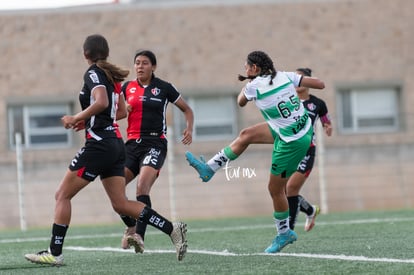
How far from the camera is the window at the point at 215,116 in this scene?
85.5 ft

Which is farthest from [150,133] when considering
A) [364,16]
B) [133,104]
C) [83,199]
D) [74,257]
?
[364,16]

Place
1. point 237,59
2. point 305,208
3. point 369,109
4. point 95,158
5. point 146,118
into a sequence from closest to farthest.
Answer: point 95,158
point 146,118
point 305,208
point 237,59
point 369,109

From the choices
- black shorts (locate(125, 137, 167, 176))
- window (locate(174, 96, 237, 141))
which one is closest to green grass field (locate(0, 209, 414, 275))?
black shorts (locate(125, 137, 167, 176))

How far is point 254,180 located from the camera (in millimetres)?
25297

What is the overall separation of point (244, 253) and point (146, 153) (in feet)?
6.10

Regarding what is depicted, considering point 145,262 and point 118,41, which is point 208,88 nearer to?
point 118,41

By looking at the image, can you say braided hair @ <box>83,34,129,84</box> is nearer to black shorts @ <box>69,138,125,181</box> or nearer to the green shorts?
black shorts @ <box>69,138,125,181</box>

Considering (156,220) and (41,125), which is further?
(41,125)

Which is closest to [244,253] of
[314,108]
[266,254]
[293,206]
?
[266,254]

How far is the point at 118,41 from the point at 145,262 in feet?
55.8

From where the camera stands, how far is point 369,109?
26438 mm

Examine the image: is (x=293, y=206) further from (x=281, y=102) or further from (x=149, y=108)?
(x=281, y=102)

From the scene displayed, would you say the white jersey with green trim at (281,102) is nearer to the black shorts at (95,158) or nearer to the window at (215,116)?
the black shorts at (95,158)

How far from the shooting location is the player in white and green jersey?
30.5 ft
